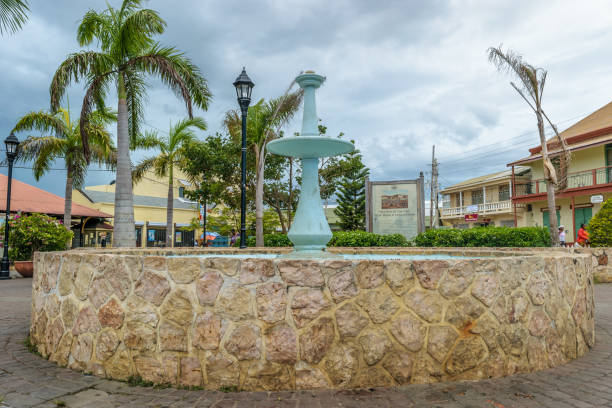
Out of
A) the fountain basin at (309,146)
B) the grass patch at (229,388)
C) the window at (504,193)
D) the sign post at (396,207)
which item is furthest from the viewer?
the window at (504,193)

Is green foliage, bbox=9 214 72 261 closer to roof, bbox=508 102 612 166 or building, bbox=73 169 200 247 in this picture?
building, bbox=73 169 200 247

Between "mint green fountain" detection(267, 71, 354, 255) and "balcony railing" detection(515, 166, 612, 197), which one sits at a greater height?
"balcony railing" detection(515, 166, 612, 197)

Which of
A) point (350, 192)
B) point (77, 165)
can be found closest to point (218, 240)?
point (350, 192)

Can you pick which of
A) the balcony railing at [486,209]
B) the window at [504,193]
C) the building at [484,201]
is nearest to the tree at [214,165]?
the building at [484,201]

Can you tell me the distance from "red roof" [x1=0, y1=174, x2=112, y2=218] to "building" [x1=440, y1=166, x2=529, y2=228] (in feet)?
88.4

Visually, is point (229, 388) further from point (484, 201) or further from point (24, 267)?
point (484, 201)

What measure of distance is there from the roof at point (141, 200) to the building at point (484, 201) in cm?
2395

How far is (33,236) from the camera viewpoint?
15.0m

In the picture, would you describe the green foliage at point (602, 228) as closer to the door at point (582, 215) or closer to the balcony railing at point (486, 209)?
the door at point (582, 215)

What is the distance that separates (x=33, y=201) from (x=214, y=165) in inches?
463

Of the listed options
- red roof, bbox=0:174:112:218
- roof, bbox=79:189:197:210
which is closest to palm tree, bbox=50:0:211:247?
red roof, bbox=0:174:112:218

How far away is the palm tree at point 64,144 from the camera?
1744 cm

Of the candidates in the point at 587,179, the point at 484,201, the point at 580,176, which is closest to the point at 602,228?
the point at 587,179

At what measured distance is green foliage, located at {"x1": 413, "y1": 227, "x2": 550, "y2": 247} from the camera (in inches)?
527
